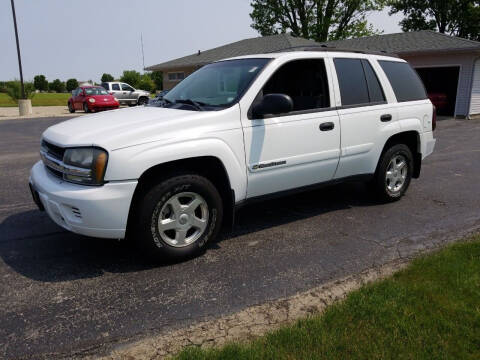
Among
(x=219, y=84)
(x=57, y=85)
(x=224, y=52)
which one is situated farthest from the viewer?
(x=57, y=85)

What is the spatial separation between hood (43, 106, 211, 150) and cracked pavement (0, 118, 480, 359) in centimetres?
110

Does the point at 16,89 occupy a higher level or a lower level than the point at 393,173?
higher

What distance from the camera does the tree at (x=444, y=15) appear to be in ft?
135

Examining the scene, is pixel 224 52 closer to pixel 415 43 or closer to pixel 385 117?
pixel 415 43

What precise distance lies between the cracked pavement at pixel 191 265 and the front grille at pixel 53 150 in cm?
95

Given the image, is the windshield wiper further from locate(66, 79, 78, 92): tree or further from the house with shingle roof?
locate(66, 79, 78, 92): tree

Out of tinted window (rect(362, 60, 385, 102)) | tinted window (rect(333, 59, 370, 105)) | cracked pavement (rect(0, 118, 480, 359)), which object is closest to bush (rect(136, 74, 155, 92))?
cracked pavement (rect(0, 118, 480, 359))

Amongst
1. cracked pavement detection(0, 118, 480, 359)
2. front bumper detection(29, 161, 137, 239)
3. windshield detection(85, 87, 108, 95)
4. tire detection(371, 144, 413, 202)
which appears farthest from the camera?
windshield detection(85, 87, 108, 95)

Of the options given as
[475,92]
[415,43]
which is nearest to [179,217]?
[475,92]

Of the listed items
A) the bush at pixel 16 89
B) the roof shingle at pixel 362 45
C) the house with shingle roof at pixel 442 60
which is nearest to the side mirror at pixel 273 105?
the roof shingle at pixel 362 45

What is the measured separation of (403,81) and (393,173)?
1.22 meters

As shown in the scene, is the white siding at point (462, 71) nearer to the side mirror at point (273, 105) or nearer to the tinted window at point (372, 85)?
the tinted window at point (372, 85)

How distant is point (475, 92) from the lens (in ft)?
60.1

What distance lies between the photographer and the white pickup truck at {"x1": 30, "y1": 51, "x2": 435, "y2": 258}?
3.13 meters
